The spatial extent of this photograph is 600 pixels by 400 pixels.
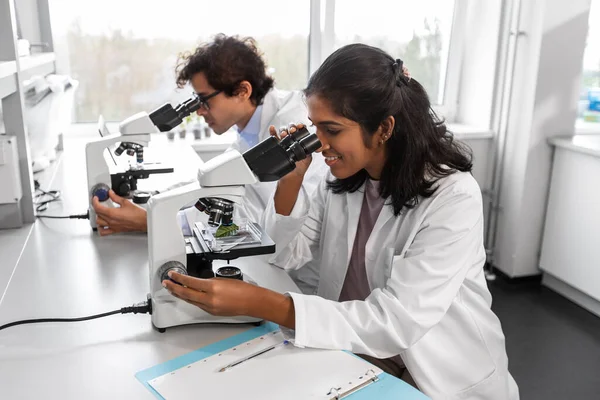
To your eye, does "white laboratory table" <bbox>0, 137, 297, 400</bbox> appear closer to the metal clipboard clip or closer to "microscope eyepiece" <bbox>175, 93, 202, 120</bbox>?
the metal clipboard clip

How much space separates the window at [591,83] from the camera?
320 cm

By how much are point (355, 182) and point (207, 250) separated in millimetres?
502

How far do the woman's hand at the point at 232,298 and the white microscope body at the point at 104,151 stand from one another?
0.77 metres

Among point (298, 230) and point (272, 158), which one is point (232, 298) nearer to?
point (272, 158)

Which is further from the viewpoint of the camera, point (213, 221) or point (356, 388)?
point (213, 221)

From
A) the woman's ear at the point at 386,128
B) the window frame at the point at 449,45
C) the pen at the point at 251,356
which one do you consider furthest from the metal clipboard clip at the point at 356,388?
the window frame at the point at 449,45

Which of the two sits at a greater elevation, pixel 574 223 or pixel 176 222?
pixel 176 222

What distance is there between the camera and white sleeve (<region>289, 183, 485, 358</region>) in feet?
3.35

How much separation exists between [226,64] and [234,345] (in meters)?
1.17

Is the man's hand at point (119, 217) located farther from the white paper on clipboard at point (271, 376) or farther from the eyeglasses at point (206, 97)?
the white paper on clipboard at point (271, 376)

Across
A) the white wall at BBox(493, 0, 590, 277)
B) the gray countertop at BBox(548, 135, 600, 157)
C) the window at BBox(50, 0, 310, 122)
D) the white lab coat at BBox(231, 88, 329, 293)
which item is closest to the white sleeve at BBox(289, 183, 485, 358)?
the white lab coat at BBox(231, 88, 329, 293)

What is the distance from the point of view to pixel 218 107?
6.50 feet

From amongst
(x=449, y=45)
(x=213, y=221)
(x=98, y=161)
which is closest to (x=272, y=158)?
(x=213, y=221)

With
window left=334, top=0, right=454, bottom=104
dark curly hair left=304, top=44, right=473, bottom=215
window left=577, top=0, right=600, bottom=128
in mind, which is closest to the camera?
dark curly hair left=304, top=44, right=473, bottom=215
